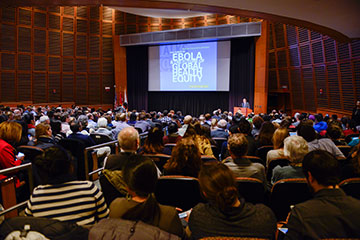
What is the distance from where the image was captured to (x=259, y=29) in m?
11.9

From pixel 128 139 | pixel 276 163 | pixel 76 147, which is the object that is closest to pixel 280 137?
pixel 276 163

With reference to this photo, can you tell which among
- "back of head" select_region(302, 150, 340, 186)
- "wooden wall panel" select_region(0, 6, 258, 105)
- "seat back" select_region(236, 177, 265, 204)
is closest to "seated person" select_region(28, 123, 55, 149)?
"seat back" select_region(236, 177, 265, 204)

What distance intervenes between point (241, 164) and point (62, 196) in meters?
1.63

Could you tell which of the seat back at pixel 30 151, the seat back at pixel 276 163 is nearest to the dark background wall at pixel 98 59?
the seat back at pixel 276 163

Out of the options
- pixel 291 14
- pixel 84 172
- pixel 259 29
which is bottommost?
pixel 84 172

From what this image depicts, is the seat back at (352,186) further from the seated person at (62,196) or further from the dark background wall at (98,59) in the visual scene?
the dark background wall at (98,59)

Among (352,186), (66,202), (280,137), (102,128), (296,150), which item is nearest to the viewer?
(66,202)

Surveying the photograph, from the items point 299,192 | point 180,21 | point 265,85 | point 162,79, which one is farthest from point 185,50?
point 299,192

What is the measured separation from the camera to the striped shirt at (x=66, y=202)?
5.92ft

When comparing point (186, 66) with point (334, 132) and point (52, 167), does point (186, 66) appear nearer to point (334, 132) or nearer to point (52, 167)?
point (334, 132)

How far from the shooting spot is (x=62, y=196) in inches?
72.0

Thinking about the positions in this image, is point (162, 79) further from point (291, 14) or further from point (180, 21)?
point (291, 14)

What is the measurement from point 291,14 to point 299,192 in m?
5.34

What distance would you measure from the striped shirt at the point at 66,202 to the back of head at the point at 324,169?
1486mm
